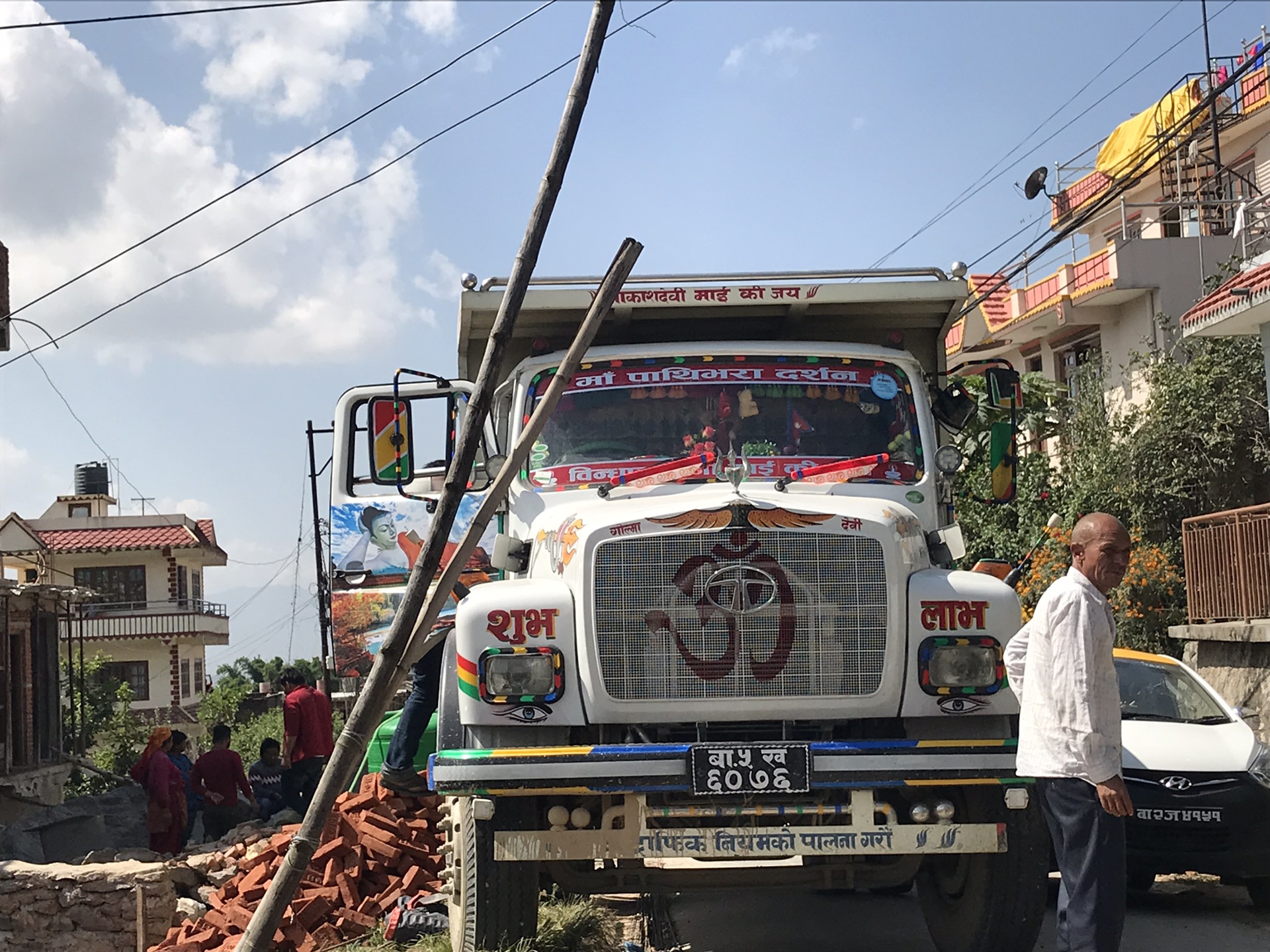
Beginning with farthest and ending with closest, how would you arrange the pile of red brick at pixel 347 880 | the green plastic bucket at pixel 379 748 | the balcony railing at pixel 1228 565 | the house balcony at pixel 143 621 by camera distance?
1. the house balcony at pixel 143 621
2. the balcony railing at pixel 1228 565
3. the green plastic bucket at pixel 379 748
4. the pile of red brick at pixel 347 880

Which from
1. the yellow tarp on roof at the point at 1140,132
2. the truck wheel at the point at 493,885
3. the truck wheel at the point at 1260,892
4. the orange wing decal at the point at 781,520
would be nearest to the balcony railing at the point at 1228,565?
the truck wheel at the point at 1260,892

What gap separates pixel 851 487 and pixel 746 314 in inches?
46.9

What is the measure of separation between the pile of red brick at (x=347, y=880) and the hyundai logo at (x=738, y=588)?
2.93m

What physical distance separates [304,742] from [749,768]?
827 cm

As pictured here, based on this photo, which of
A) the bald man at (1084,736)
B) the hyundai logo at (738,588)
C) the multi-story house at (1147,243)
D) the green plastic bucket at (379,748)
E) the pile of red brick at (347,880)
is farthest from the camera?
the multi-story house at (1147,243)

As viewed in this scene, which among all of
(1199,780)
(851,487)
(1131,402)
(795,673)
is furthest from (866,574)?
(1131,402)

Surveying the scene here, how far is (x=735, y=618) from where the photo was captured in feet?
18.3

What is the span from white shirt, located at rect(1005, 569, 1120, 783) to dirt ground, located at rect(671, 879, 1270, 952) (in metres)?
2.27

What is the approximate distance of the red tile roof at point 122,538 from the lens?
4734 centimetres

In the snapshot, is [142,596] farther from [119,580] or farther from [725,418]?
[725,418]

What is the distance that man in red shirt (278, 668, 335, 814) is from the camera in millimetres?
12758

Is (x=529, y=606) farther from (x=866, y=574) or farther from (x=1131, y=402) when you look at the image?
(x=1131, y=402)

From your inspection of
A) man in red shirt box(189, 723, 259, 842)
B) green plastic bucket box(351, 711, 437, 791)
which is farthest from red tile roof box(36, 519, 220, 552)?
green plastic bucket box(351, 711, 437, 791)

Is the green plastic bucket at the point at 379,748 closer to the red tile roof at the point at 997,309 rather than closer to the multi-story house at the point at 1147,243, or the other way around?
the multi-story house at the point at 1147,243
